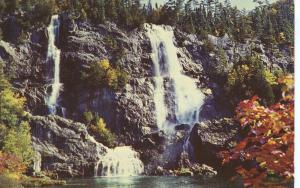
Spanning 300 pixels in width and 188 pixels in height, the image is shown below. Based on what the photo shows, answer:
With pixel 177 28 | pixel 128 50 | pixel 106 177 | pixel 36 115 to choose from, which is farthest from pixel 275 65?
pixel 36 115

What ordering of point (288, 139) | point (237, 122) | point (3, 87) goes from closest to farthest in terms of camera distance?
point (288, 139) → point (3, 87) → point (237, 122)

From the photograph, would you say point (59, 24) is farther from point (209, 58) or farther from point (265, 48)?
point (265, 48)

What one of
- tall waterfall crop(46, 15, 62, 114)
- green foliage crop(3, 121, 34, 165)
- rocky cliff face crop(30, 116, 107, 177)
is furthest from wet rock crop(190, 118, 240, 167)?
green foliage crop(3, 121, 34, 165)

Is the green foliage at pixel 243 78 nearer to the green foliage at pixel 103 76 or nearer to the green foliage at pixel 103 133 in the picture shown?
the green foliage at pixel 103 76

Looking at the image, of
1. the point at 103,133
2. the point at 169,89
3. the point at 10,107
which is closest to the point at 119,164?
the point at 103,133

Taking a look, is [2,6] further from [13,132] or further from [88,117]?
[88,117]

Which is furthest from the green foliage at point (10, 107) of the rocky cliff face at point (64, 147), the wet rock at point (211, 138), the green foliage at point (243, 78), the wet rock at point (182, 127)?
the green foliage at point (243, 78)
